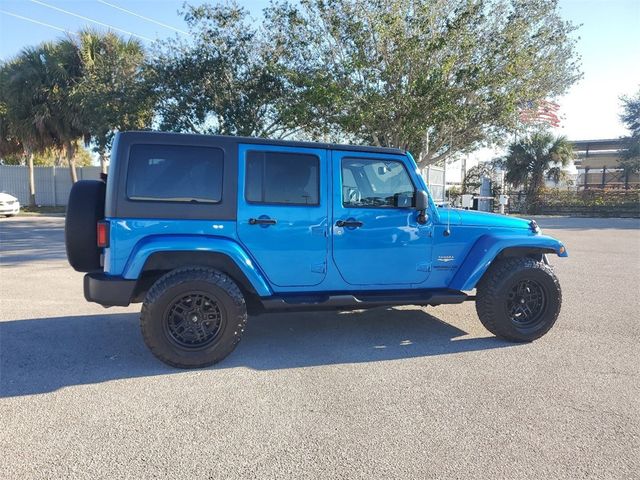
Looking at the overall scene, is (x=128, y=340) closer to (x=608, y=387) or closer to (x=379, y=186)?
(x=379, y=186)

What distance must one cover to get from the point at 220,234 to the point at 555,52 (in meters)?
16.0

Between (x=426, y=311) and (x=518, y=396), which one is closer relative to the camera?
(x=518, y=396)

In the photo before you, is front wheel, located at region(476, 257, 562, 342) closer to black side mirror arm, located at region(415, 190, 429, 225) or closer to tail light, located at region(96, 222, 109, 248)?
black side mirror arm, located at region(415, 190, 429, 225)

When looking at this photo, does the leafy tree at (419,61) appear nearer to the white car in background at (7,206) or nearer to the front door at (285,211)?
the front door at (285,211)

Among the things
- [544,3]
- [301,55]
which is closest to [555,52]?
[544,3]

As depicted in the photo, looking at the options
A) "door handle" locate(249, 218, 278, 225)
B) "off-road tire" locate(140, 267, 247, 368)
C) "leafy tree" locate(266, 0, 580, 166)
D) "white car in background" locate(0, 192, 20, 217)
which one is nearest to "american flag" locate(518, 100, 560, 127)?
"leafy tree" locate(266, 0, 580, 166)

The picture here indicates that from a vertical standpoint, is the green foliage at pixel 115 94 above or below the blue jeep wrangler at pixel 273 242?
above

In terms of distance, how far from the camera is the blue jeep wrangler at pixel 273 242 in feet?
13.7

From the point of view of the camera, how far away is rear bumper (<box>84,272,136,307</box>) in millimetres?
4121

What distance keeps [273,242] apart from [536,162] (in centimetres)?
3222

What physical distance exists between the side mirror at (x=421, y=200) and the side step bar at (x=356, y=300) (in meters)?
0.90

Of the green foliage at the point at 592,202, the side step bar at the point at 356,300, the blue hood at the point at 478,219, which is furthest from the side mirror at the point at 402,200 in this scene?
the green foliage at the point at 592,202

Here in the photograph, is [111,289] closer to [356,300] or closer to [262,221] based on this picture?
[262,221]

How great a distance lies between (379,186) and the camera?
487cm
